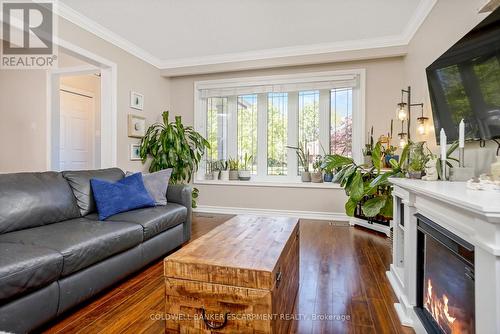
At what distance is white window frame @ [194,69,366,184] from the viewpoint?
157 inches

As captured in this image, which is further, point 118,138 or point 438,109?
point 118,138

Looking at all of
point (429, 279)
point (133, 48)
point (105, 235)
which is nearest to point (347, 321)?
point (429, 279)

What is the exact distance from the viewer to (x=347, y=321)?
1618mm

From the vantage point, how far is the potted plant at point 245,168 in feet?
15.3

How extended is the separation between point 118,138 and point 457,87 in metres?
3.70

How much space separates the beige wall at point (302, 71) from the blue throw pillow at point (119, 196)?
1991 millimetres

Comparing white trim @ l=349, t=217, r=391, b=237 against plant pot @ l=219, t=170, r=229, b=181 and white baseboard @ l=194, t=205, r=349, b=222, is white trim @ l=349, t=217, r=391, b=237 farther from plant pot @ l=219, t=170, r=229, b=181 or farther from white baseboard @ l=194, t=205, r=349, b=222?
plant pot @ l=219, t=170, r=229, b=181

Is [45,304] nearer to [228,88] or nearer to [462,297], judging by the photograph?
[462,297]

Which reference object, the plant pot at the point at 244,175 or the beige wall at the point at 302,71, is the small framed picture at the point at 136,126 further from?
the plant pot at the point at 244,175

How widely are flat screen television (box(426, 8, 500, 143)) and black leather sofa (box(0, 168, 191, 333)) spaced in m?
2.40

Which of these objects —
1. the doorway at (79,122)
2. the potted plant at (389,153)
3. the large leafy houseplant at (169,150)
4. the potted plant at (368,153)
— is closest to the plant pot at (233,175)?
the large leafy houseplant at (169,150)

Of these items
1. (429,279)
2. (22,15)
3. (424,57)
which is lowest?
(429,279)

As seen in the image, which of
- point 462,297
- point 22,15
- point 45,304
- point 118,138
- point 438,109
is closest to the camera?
point 462,297

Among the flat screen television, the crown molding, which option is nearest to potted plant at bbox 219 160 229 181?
the crown molding
